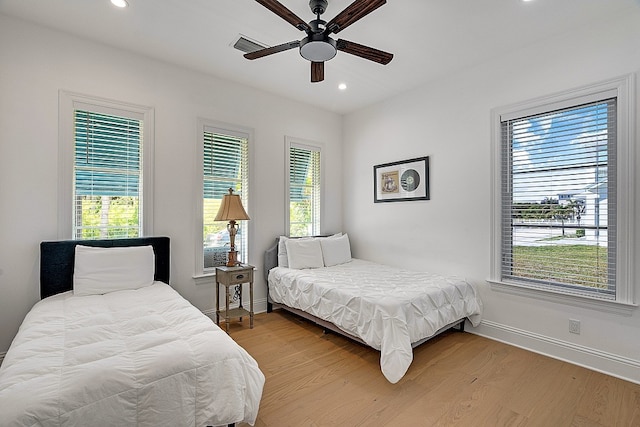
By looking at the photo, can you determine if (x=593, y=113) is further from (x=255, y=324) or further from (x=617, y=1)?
(x=255, y=324)

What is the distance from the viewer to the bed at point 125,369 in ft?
4.10

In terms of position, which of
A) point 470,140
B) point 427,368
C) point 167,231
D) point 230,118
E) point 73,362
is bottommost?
point 427,368

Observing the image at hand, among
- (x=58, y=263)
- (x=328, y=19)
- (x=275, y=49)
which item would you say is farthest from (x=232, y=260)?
(x=328, y=19)

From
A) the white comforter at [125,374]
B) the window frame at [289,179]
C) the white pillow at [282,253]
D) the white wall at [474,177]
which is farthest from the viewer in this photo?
the window frame at [289,179]

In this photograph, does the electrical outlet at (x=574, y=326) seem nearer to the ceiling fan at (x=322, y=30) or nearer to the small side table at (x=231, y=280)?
the ceiling fan at (x=322, y=30)

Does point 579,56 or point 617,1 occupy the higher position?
point 617,1

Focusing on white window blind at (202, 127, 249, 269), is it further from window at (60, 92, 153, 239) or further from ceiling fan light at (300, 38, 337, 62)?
ceiling fan light at (300, 38, 337, 62)

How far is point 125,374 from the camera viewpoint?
1399 millimetres

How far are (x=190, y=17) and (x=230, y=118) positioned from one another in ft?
4.39

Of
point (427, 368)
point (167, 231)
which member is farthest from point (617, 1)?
Answer: point (167, 231)

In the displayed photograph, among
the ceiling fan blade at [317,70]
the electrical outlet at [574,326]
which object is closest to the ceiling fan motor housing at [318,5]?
the ceiling fan blade at [317,70]

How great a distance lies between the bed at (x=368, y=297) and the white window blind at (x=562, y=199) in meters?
0.72

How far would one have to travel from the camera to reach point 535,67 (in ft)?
9.65

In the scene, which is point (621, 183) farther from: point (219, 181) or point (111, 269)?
point (111, 269)
